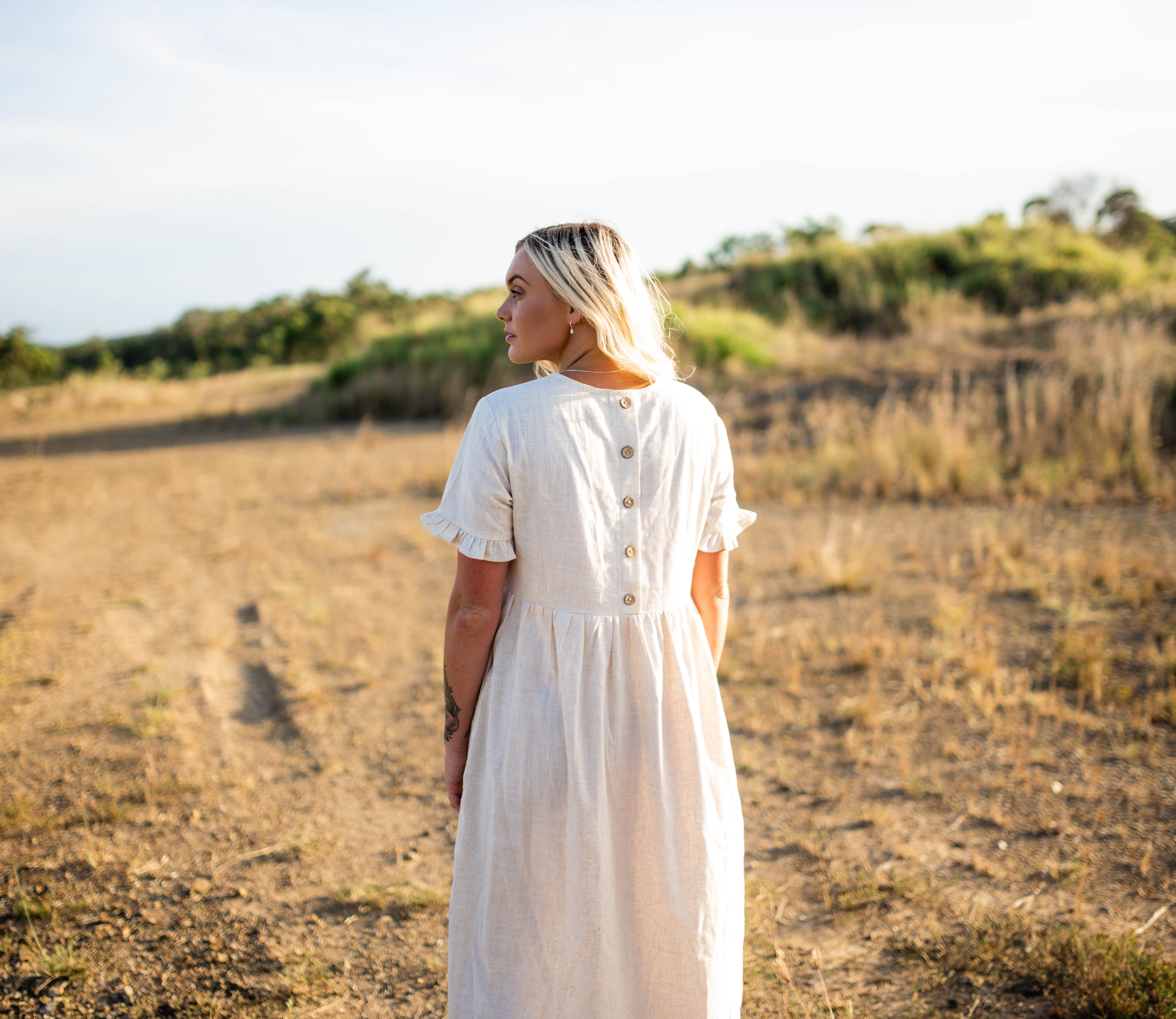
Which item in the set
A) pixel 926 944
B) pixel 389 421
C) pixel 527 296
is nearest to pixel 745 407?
pixel 389 421

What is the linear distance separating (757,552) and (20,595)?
17.7 ft

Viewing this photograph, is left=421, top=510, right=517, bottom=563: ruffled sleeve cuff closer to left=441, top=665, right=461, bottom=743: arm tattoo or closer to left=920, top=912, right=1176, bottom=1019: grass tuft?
left=441, top=665, right=461, bottom=743: arm tattoo

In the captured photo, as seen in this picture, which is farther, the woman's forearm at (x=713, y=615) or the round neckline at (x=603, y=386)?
the woman's forearm at (x=713, y=615)

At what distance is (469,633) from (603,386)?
0.56 m

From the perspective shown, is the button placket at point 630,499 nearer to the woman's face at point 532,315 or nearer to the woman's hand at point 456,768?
the woman's face at point 532,315

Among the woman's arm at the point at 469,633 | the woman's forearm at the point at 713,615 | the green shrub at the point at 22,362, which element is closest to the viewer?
the woman's arm at the point at 469,633

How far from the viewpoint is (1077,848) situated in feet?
9.82

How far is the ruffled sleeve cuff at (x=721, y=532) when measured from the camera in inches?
73.3

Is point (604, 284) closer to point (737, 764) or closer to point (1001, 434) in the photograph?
point (737, 764)

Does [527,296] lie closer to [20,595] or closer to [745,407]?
[20,595]

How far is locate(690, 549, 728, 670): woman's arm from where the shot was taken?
1951mm

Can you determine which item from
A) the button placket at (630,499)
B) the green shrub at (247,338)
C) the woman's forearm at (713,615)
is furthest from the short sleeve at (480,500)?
the green shrub at (247,338)

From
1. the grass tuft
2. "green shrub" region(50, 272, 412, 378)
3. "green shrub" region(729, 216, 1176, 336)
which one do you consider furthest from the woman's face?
"green shrub" region(50, 272, 412, 378)

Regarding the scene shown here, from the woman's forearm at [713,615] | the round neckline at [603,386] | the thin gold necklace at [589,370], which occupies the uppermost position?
the thin gold necklace at [589,370]
